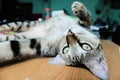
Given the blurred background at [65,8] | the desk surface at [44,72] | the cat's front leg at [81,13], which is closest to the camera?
the desk surface at [44,72]

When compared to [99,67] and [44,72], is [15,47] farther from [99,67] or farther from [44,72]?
[99,67]

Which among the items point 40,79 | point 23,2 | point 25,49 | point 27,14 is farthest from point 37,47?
point 23,2

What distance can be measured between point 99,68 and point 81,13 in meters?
0.41

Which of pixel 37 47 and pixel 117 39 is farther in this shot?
pixel 117 39

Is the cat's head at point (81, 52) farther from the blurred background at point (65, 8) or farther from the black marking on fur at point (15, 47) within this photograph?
the blurred background at point (65, 8)

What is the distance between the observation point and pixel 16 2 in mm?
2217

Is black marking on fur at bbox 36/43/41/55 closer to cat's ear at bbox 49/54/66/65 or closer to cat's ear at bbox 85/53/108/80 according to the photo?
cat's ear at bbox 49/54/66/65

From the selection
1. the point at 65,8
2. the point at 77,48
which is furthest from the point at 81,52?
the point at 65,8

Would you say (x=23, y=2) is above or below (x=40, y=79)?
above

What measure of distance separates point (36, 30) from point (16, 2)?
1.33 meters

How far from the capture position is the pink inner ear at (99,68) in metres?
0.59

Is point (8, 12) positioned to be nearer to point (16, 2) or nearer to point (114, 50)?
point (16, 2)

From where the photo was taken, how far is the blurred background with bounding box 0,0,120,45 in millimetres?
2133

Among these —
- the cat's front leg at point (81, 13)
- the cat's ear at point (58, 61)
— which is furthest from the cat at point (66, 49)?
the cat's front leg at point (81, 13)
